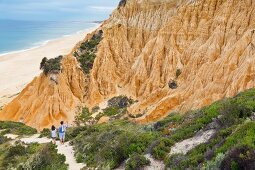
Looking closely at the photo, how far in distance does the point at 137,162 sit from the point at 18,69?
76.2 metres

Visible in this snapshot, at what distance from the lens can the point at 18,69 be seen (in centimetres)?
8412

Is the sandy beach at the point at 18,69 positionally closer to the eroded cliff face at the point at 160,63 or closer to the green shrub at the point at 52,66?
the green shrub at the point at 52,66

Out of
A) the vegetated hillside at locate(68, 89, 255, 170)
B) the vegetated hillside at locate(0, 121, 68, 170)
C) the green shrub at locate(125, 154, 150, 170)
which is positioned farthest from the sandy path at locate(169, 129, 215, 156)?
the vegetated hillside at locate(0, 121, 68, 170)

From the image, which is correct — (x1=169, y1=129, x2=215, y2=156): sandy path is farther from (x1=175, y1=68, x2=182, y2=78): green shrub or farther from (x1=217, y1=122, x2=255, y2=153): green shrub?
(x1=175, y1=68, x2=182, y2=78): green shrub

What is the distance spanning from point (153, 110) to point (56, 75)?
1341 cm

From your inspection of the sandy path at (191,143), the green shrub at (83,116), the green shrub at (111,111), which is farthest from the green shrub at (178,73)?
the sandy path at (191,143)

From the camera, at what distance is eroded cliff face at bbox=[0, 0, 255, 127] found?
29094 millimetres

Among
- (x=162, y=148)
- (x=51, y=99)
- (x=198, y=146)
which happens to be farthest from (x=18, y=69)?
(x=198, y=146)

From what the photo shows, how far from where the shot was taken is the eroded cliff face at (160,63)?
2909 centimetres

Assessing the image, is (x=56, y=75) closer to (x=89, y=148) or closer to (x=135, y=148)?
(x=89, y=148)

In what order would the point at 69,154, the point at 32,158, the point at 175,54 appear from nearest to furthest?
the point at 32,158 → the point at 69,154 → the point at 175,54

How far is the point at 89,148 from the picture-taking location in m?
17.4

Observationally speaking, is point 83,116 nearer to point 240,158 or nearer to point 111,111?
point 111,111

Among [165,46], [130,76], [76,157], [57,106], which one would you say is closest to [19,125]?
[57,106]
